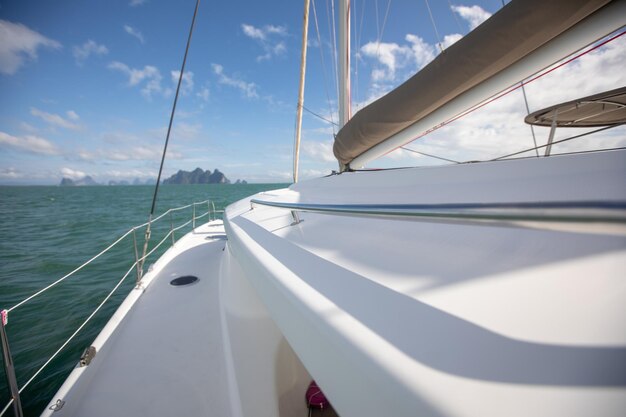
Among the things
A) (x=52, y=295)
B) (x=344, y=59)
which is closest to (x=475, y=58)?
(x=344, y=59)

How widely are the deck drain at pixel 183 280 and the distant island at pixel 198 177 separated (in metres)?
100

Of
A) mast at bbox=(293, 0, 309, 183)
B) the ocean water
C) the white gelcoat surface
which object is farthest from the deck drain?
mast at bbox=(293, 0, 309, 183)

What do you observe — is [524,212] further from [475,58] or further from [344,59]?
[344,59]

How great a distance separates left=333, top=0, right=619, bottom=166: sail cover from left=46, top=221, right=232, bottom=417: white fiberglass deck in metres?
1.52

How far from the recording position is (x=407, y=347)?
1.33 feet

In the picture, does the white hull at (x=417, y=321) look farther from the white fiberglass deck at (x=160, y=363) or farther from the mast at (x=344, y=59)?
the mast at (x=344, y=59)

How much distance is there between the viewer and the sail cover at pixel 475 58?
2.97 ft

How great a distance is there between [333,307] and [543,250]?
1.74 ft

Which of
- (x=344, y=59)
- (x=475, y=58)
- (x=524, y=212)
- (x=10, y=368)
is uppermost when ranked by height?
(x=344, y=59)

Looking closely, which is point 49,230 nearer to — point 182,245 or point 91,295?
point 91,295

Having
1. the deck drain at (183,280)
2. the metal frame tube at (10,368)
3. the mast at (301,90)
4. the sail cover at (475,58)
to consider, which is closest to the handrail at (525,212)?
the sail cover at (475,58)

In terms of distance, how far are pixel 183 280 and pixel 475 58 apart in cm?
259

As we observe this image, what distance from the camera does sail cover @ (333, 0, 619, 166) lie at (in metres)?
0.90

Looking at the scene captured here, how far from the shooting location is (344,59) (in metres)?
2.71
